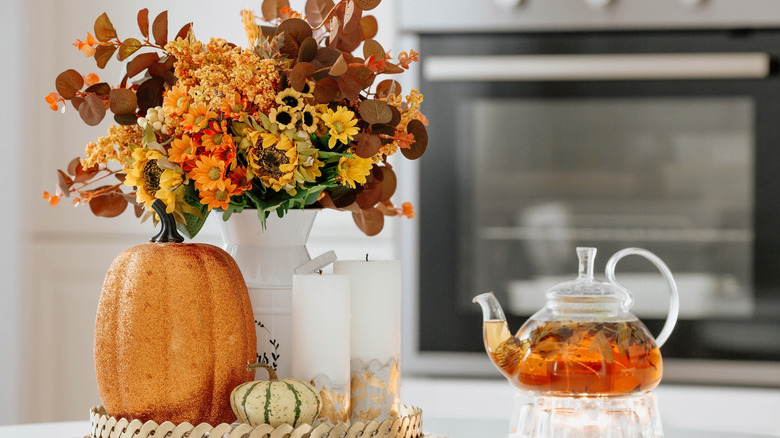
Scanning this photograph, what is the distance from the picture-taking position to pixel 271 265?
0.85m

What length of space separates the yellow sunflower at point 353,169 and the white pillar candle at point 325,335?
0.09 m

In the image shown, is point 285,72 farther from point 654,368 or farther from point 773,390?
point 773,390

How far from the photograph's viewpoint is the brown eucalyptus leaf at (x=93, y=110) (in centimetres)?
80

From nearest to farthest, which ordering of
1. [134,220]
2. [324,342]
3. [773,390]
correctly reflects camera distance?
1. [324,342]
2. [773,390]
3. [134,220]

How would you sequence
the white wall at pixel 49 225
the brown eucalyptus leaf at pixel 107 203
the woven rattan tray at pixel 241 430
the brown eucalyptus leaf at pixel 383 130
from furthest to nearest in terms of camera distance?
1. the white wall at pixel 49 225
2. the brown eucalyptus leaf at pixel 107 203
3. the brown eucalyptus leaf at pixel 383 130
4. the woven rattan tray at pixel 241 430

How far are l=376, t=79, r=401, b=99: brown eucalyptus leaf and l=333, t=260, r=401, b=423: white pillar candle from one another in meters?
0.17

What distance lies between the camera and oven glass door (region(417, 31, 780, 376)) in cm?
174

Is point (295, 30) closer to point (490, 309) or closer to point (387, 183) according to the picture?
point (387, 183)

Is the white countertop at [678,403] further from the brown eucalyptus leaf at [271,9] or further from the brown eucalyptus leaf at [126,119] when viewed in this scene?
the brown eucalyptus leaf at [126,119]

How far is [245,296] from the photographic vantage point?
795 mm

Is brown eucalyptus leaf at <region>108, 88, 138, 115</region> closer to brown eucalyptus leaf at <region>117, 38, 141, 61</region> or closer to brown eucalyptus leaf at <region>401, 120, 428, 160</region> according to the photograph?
brown eucalyptus leaf at <region>117, 38, 141, 61</region>

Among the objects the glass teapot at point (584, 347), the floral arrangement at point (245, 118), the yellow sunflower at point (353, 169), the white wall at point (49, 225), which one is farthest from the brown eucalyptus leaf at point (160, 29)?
the white wall at point (49, 225)

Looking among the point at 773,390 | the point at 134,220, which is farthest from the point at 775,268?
the point at 134,220

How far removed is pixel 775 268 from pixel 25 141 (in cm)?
167
